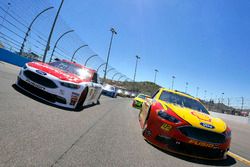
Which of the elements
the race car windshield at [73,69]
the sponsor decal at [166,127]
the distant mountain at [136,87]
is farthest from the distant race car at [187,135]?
the distant mountain at [136,87]

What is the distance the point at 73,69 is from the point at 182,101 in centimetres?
416

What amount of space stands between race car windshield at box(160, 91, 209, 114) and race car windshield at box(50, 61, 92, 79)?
10.3 feet

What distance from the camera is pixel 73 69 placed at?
7.25 meters

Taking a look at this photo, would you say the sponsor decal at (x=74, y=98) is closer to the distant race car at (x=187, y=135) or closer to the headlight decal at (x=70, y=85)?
the headlight decal at (x=70, y=85)

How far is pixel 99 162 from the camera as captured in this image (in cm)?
261

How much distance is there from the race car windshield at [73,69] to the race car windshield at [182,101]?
3129mm

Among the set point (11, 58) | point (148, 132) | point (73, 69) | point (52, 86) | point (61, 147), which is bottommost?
point (61, 147)

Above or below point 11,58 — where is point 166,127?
below

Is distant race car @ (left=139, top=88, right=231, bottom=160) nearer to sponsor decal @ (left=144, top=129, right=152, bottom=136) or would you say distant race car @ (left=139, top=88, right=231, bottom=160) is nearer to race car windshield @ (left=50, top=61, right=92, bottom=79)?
sponsor decal @ (left=144, top=129, right=152, bottom=136)

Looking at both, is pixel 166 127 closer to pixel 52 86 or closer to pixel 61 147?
pixel 61 147

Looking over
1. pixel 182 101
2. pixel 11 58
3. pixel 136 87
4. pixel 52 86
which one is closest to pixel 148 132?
pixel 182 101

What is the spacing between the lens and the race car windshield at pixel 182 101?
17.0 ft

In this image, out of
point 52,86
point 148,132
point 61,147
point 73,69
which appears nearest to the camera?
point 61,147

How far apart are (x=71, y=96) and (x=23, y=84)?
1545mm
